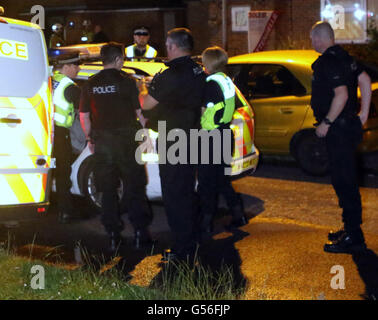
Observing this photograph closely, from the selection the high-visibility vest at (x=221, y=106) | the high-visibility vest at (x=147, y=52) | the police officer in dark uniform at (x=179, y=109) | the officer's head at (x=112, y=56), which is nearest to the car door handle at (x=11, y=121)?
the officer's head at (x=112, y=56)

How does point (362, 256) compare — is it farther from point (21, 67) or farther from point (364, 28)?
point (364, 28)

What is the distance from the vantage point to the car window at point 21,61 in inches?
255

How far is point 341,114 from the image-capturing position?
6387 mm

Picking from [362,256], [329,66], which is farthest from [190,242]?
[329,66]

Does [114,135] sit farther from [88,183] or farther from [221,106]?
[88,183]

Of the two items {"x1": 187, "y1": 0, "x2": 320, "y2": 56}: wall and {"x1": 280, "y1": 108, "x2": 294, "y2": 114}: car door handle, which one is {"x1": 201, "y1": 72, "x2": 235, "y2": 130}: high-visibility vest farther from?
{"x1": 187, "y1": 0, "x2": 320, "y2": 56}: wall

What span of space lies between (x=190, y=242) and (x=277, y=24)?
54.2 feet

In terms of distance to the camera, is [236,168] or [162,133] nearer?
[162,133]

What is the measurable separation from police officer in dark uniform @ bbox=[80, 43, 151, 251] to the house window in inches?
570

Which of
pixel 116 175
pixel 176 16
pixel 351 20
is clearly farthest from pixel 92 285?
pixel 176 16

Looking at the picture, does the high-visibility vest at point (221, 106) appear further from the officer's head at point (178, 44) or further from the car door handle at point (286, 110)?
the car door handle at point (286, 110)

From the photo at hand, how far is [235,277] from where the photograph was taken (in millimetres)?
6062

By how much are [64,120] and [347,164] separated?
113 inches

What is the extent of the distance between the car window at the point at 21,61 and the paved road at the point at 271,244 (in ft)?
4.35
